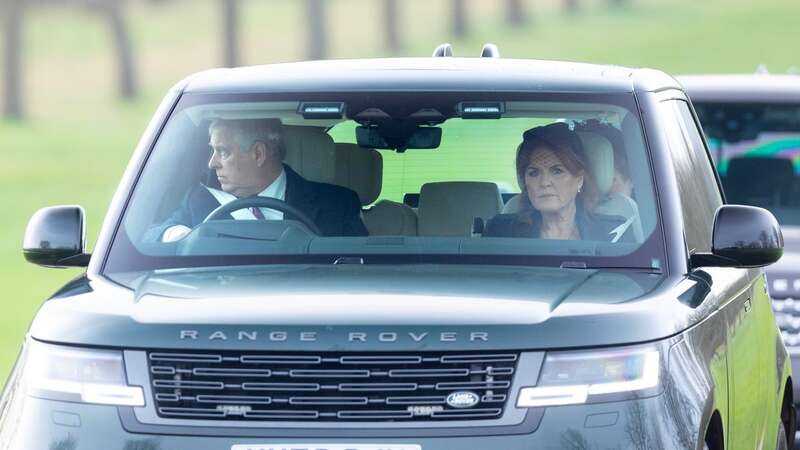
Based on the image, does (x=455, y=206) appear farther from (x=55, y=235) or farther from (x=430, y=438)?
(x=430, y=438)

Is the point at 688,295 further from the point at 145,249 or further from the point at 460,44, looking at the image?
the point at 460,44

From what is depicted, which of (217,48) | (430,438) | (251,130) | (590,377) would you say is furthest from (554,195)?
(217,48)

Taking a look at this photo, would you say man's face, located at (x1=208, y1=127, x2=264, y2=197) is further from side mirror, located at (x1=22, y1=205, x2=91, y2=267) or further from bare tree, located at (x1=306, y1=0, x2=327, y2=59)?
bare tree, located at (x1=306, y1=0, x2=327, y2=59)

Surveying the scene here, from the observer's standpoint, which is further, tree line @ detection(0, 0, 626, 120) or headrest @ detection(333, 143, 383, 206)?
tree line @ detection(0, 0, 626, 120)

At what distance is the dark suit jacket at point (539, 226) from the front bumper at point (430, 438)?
102cm

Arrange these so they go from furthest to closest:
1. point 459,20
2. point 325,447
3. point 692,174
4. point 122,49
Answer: point 459,20 → point 122,49 → point 692,174 → point 325,447

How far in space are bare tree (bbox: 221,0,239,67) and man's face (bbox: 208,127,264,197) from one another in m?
66.7

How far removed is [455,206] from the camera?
666 centimetres

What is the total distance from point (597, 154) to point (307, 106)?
3.01 ft

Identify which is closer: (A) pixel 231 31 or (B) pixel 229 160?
(B) pixel 229 160

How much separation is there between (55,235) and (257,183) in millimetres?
755

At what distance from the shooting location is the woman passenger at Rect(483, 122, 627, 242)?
20.8 ft

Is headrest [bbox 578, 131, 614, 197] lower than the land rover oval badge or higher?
higher

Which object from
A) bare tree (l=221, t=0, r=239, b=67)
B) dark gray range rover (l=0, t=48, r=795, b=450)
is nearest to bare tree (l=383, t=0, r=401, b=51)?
bare tree (l=221, t=0, r=239, b=67)
